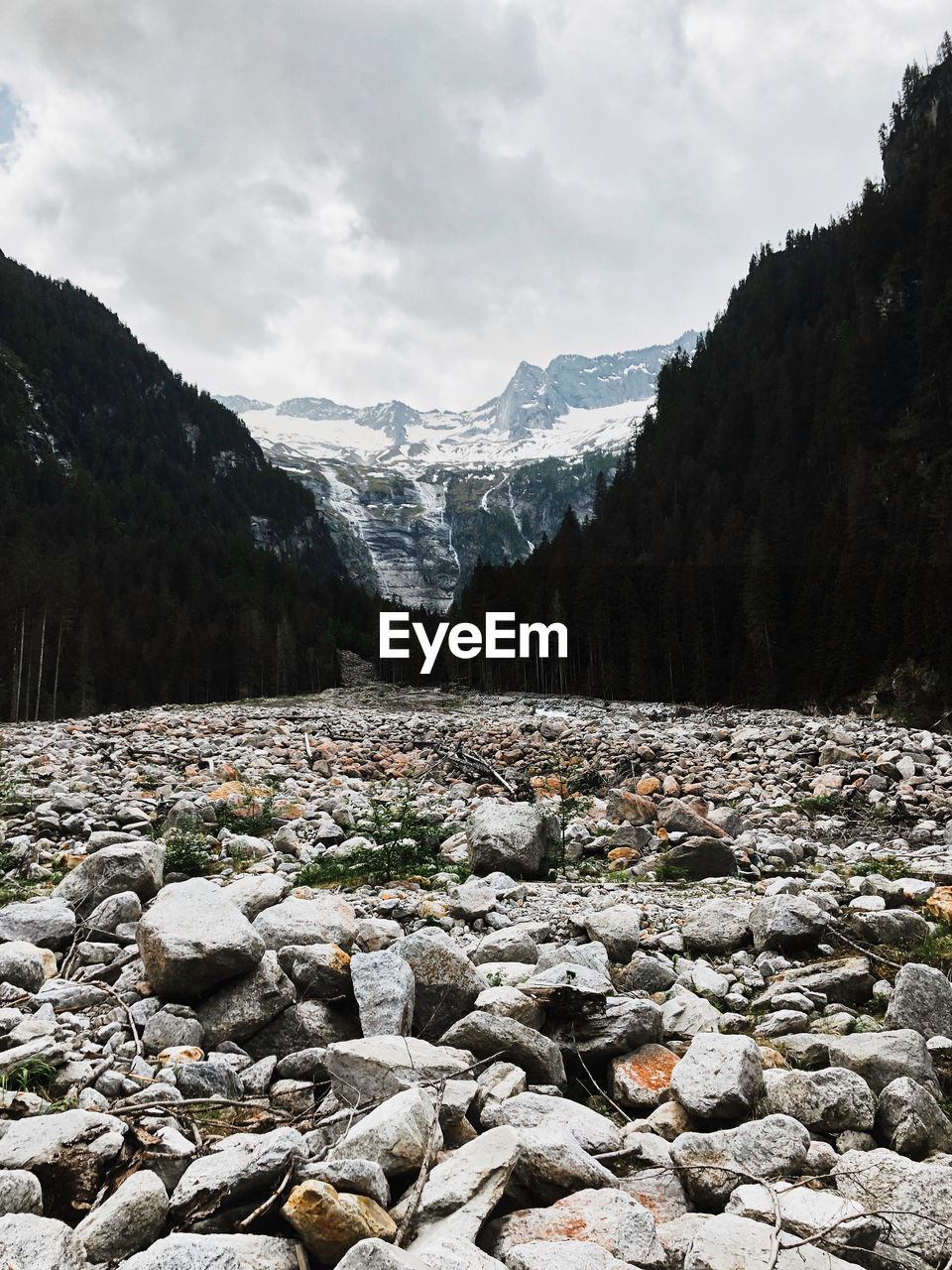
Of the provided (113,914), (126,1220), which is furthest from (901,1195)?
(113,914)

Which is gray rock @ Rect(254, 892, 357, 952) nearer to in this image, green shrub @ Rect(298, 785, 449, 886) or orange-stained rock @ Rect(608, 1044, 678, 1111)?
orange-stained rock @ Rect(608, 1044, 678, 1111)

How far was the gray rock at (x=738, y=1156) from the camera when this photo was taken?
9.75ft

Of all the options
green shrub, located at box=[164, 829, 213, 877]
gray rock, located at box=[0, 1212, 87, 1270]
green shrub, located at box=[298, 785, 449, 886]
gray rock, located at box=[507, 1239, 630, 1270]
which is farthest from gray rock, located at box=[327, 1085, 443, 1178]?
green shrub, located at box=[164, 829, 213, 877]

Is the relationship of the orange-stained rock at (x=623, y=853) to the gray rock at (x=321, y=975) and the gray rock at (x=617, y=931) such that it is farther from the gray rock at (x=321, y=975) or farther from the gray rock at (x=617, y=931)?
the gray rock at (x=321, y=975)

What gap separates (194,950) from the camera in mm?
4258

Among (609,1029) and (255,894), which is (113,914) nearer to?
(255,894)

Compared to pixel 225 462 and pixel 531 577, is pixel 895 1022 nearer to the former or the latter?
pixel 531 577

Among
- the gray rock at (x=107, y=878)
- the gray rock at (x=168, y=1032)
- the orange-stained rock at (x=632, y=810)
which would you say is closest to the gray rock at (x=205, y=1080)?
the gray rock at (x=168, y=1032)

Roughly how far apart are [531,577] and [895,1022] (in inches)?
3113

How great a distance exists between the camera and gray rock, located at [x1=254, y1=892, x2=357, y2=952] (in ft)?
17.3

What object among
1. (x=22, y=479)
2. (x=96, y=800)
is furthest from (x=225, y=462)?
(x=96, y=800)

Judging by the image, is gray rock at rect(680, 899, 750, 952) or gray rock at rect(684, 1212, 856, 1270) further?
gray rock at rect(680, 899, 750, 952)

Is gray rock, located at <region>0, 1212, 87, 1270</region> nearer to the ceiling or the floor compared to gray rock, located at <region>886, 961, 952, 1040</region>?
nearer to the ceiling

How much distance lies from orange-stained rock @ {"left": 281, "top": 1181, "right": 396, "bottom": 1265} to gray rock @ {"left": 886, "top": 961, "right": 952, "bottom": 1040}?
365 cm
